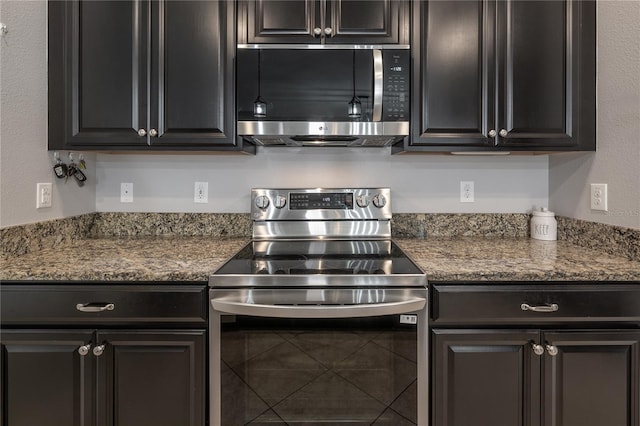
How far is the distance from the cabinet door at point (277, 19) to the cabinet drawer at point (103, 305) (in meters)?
1.10

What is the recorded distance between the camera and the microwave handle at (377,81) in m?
1.48

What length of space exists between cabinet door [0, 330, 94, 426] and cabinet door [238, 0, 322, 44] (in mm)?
1330

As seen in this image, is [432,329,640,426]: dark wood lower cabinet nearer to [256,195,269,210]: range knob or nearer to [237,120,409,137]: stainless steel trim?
[237,120,409,137]: stainless steel trim

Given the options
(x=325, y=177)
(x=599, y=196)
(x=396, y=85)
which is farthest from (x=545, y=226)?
(x=325, y=177)

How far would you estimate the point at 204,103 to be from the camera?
1.56m

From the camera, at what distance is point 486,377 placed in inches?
46.9

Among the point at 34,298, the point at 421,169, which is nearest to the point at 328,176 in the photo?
the point at 421,169

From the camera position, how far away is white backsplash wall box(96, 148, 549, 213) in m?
1.93

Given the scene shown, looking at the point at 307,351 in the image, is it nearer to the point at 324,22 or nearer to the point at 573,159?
the point at 324,22

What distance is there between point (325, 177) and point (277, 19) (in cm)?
78

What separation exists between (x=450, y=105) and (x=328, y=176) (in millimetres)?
700

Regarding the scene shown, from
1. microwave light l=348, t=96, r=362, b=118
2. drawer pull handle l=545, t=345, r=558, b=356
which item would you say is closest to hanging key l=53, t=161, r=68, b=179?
microwave light l=348, t=96, r=362, b=118

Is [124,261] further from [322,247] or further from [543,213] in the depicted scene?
[543,213]

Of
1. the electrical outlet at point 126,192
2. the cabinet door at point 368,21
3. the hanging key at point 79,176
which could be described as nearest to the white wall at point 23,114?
the hanging key at point 79,176
